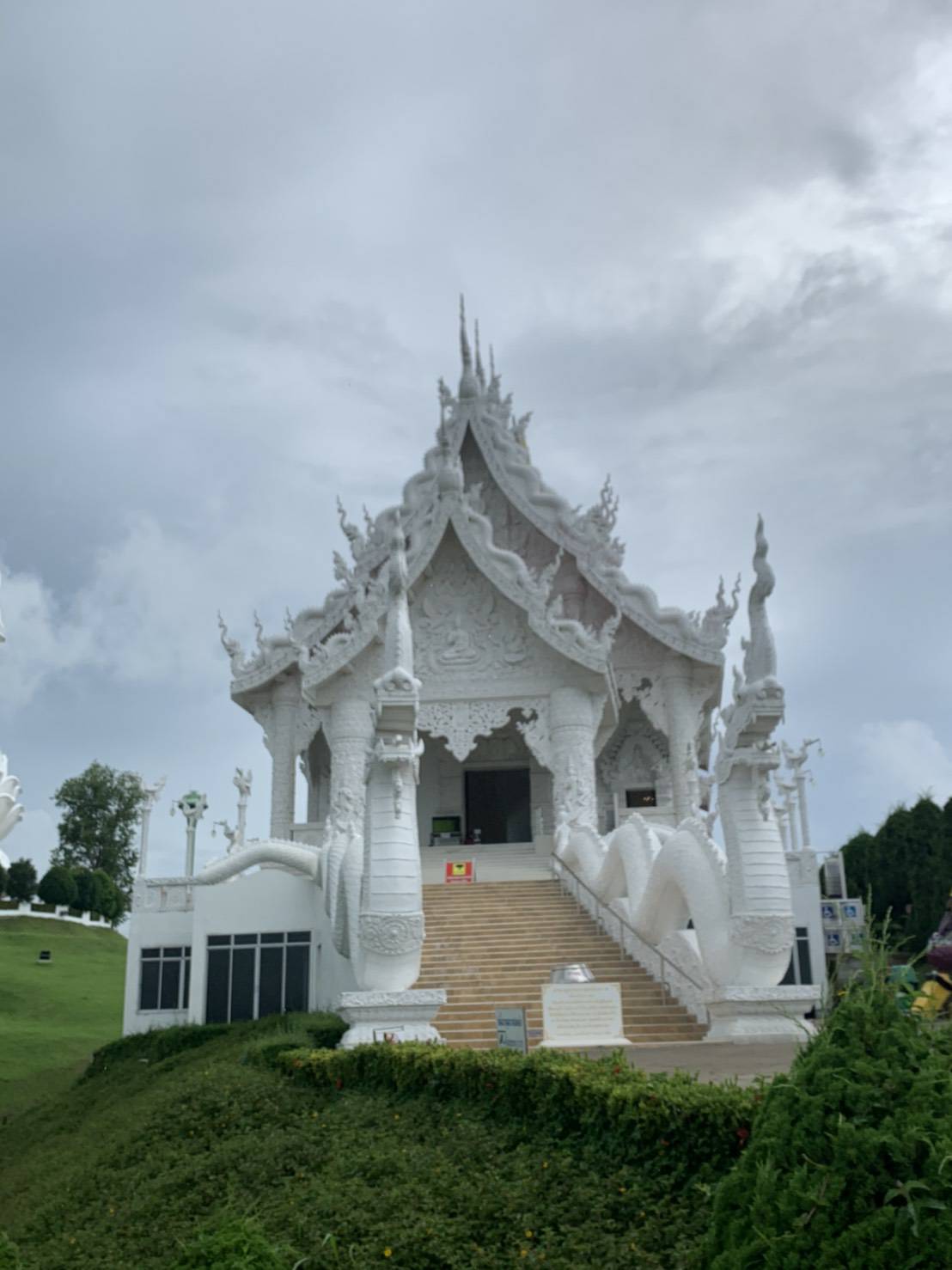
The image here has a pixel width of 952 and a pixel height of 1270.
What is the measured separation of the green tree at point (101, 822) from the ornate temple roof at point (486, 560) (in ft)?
109

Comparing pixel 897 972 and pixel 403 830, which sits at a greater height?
pixel 403 830

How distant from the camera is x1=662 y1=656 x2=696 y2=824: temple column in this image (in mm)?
19875

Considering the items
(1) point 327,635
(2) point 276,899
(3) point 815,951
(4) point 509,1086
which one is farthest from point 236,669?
(4) point 509,1086

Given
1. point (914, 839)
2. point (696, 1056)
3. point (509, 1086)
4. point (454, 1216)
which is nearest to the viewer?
point (454, 1216)

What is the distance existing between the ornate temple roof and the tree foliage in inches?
291

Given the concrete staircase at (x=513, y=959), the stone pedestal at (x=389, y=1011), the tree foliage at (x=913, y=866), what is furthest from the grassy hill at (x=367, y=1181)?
the tree foliage at (x=913, y=866)

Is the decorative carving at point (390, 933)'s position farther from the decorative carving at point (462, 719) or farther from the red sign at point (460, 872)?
the decorative carving at point (462, 719)

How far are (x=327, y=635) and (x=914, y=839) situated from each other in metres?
13.1

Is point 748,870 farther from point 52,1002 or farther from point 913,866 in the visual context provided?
point 52,1002

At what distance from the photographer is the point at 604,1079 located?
18.6 ft

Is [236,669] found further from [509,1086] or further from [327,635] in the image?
[509,1086]

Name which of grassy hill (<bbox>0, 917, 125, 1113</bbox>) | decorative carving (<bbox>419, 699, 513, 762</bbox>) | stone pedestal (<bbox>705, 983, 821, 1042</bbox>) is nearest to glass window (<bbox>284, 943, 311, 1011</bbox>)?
grassy hill (<bbox>0, 917, 125, 1113</bbox>)

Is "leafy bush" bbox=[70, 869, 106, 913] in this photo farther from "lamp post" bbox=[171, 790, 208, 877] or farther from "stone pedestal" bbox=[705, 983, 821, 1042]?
"stone pedestal" bbox=[705, 983, 821, 1042]

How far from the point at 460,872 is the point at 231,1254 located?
44.4 ft
